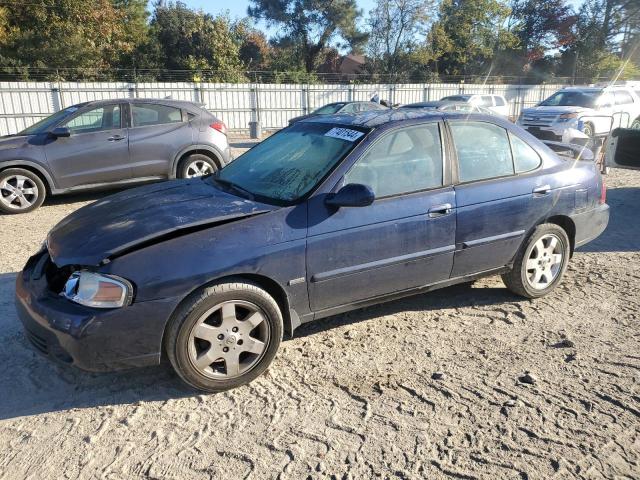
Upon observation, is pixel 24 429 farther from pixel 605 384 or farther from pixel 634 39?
pixel 634 39

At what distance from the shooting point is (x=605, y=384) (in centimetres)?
322

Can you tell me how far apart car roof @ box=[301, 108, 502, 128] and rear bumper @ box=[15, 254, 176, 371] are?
1959 mm

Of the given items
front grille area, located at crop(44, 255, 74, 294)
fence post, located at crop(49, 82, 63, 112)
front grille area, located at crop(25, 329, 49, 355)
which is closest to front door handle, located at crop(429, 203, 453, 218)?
front grille area, located at crop(44, 255, 74, 294)

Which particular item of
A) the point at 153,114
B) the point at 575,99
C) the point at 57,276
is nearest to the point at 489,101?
the point at 575,99

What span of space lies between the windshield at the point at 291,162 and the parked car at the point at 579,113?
34.4ft

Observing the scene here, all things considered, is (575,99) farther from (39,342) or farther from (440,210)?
(39,342)

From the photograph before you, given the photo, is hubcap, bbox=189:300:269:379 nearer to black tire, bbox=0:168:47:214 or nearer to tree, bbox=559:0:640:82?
black tire, bbox=0:168:47:214

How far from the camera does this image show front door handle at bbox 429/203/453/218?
3711mm

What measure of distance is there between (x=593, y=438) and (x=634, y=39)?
181 feet

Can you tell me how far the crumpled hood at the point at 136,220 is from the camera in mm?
3012

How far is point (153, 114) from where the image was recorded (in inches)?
334

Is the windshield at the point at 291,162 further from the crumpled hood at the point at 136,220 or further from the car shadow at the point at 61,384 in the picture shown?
the car shadow at the point at 61,384

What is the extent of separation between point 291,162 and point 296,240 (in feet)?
2.85

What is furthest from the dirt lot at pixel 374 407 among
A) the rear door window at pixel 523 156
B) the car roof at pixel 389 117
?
the car roof at pixel 389 117
